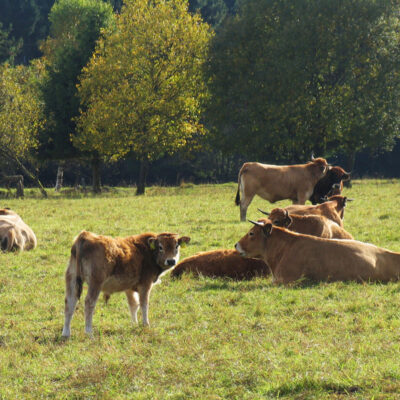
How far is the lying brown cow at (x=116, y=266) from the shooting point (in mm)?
6938

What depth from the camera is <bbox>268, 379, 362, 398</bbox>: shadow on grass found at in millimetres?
5195

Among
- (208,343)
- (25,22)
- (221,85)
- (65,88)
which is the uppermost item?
(25,22)

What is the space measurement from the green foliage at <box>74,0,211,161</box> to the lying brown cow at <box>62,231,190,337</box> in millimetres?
25766

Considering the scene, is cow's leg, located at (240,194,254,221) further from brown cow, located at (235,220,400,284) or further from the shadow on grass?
the shadow on grass

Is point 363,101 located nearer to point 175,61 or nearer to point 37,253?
point 175,61

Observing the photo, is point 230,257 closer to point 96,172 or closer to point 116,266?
point 116,266

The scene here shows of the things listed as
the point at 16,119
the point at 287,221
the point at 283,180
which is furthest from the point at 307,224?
Answer: the point at 16,119

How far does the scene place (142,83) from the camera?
33.2 m

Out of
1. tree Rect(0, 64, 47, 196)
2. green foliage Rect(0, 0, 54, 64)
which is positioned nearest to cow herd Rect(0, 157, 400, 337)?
tree Rect(0, 64, 47, 196)

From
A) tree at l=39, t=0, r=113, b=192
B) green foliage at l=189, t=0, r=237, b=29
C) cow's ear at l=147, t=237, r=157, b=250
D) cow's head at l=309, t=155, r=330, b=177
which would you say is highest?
green foliage at l=189, t=0, r=237, b=29

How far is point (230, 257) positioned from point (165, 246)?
3.02 m

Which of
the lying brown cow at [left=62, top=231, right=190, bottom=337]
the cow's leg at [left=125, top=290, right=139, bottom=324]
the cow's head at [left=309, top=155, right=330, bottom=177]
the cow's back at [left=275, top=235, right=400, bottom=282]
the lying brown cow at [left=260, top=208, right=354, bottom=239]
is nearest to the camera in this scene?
the lying brown cow at [left=62, top=231, right=190, bottom=337]

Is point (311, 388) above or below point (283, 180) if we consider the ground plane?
below

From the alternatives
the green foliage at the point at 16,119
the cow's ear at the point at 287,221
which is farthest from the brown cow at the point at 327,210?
the green foliage at the point at 16,119
